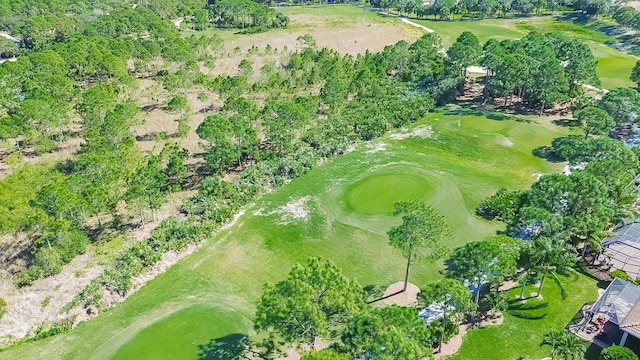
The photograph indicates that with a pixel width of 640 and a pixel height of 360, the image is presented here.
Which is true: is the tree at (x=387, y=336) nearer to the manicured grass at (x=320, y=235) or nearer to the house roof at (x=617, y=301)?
the manicured grass at (x=320, y=235)

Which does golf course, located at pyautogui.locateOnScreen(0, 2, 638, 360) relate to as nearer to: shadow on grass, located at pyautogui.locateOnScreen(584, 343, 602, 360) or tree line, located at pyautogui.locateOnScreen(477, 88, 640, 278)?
shadow on grass, located at pyautogui.locateOnScreen(584, 343, 602, 360)

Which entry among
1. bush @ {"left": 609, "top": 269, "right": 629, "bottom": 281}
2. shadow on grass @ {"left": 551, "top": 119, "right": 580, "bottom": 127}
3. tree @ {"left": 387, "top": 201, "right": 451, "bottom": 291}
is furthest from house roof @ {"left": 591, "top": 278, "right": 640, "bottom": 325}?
shadow on grass @ {"left": 551, "top": 119, "right": 580, "bottom": 127}

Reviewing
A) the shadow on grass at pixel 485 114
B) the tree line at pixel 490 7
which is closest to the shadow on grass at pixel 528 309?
the shadow on grass at pixel 485 114

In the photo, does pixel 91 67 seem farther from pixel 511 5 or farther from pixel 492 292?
pixel 511 5

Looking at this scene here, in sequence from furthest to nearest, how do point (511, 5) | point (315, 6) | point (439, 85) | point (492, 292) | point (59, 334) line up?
point (315, 6) → point (511, 5) → point (439, 85) → point (492, 292) → point (59, 334)

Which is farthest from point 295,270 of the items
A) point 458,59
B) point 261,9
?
point 261,9

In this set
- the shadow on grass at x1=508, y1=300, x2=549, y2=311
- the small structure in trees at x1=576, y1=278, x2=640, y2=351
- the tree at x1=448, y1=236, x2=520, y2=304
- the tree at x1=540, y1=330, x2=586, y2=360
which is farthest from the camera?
the shadow on grass at x1=508, y1=300, x2=549, y2=311
